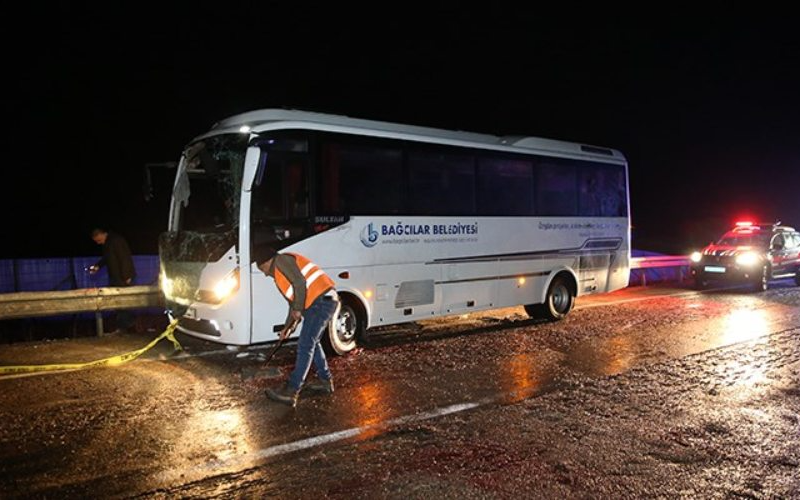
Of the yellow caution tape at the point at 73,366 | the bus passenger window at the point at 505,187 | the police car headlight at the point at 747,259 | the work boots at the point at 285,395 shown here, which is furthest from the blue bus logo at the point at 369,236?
the police car headlight at the point at 747,259

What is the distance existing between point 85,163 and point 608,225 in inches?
2103

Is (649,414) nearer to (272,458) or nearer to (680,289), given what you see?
(272,458)

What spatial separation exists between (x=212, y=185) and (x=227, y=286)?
146 centimetres

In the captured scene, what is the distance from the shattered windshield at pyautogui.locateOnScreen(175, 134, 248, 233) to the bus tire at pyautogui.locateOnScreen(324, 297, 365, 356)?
2065 millimetres

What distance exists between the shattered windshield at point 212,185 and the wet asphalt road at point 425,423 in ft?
6.40

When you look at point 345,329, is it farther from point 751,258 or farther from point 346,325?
point 751,258

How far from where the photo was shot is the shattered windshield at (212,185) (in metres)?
7.77

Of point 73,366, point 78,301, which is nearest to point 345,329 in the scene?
point 73,366

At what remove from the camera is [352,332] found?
891 cm

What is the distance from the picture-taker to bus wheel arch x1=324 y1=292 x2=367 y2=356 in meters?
8.57

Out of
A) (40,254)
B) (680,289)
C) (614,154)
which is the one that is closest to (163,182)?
(614,154)

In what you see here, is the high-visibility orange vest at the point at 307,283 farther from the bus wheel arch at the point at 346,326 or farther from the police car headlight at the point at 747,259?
the police car headlight at the point at 747,259

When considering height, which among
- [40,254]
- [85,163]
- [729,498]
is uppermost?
[85,163]

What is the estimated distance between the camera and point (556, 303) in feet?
39.8
